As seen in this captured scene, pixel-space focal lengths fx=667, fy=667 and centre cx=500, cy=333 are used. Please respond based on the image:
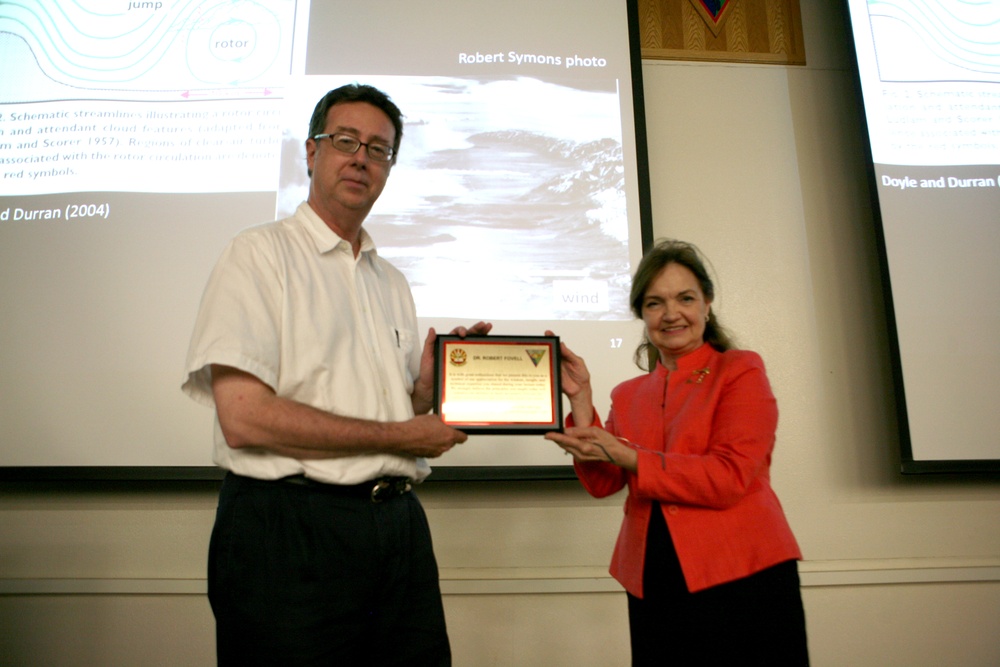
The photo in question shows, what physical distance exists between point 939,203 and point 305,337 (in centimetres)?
274

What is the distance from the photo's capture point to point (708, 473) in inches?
57.6

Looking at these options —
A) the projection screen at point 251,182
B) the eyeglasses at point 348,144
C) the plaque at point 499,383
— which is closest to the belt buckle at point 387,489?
the plaque at point 499,383

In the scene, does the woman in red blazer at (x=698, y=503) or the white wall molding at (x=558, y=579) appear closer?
the woman in red blazer at (x=698, y=503)

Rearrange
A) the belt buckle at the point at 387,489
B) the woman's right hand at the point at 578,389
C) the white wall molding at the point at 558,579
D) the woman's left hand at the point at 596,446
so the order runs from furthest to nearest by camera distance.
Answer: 1. the white wall molding at the point at 558,579
2. the woman's right hand at the point at 578,389
3. the woman's left hand at the point at 596,446
4. the belt buckle at the point at 387,489

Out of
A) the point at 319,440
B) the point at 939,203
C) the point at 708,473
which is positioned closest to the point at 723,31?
the point at 939,203

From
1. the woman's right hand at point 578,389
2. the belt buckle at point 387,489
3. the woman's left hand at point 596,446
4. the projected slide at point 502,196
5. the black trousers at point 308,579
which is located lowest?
the black trousers at point 308,579

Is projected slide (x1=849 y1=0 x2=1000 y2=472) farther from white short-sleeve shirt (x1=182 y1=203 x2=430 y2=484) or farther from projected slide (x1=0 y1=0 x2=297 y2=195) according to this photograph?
projected slide (x1=0 y1=0 x2=297 y2=195)

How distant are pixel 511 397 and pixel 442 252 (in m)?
1.13

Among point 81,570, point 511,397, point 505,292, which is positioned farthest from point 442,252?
point 81,570

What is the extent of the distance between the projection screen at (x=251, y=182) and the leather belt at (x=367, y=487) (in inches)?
42.3

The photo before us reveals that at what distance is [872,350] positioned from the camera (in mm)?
2893

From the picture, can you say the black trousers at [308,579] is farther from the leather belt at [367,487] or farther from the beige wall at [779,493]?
the beige wall at [779,493]

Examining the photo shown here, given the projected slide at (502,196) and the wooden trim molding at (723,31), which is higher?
the wooden trim molding at (723,31)

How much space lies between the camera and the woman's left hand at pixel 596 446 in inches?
60.4
